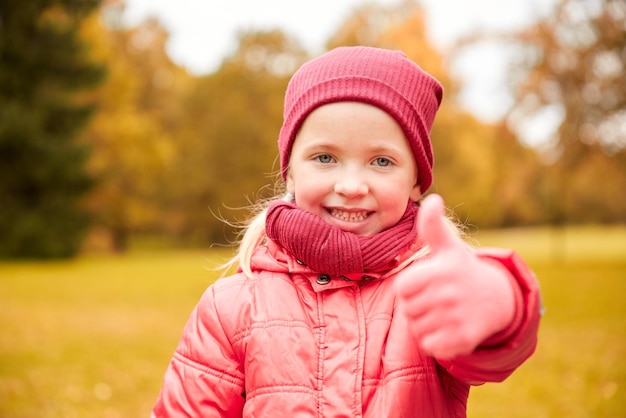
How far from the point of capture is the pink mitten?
4.99ft

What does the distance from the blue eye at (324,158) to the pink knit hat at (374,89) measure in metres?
0.13

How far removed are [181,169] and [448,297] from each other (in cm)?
3075

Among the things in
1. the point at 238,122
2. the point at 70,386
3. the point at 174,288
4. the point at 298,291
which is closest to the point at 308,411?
the point at 298,291

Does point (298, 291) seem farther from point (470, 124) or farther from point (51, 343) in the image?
point (470, 124)

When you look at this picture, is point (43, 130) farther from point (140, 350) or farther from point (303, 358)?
point (303, 358)

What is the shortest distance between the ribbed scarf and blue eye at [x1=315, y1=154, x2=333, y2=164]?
18 cm

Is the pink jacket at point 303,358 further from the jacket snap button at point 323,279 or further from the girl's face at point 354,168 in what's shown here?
the girl's face at point 354,168

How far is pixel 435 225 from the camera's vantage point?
1544 mm

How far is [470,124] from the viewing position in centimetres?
3125

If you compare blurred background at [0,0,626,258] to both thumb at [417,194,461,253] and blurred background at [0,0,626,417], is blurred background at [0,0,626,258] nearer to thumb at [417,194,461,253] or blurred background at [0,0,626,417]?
blurred background at [0,0,626,417]

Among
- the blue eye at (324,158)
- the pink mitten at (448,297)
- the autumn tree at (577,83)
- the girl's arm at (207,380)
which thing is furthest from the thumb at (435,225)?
the autumn tree at (577,83)

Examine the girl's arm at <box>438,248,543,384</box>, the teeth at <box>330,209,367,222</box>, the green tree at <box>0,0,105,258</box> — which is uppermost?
the green tree at <box>0,0,105,258</box>

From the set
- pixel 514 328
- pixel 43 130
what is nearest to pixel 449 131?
pixel 43 130

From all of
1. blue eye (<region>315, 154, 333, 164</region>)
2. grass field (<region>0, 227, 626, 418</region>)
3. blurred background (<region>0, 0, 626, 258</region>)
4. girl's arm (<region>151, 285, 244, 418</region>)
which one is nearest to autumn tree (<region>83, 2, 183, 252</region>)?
blurred background (<region>0, 0, 626, 258</region>)
